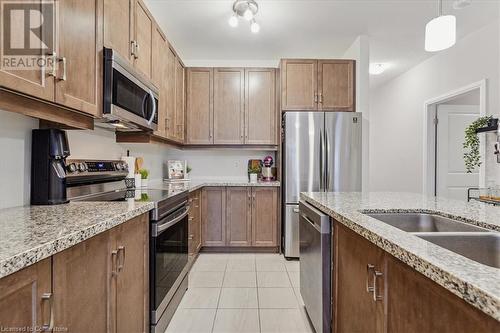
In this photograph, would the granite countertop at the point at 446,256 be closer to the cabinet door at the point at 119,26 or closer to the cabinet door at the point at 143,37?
the cabinet door at the point at 119,26

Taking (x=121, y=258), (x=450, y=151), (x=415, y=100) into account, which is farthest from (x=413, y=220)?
(x=415, y=100)

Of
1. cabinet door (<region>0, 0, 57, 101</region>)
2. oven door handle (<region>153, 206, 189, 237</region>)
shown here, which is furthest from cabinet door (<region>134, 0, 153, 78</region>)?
oven door handle (<region>153, 206, 189, 237</region>)

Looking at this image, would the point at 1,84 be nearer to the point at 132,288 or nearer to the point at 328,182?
the point at 132,288

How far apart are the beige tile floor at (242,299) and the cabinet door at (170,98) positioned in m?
1.51

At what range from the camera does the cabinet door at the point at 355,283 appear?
1.01m

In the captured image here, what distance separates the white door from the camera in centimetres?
407

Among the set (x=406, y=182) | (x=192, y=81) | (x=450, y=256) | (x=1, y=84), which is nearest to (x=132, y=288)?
(x=1, y=84)

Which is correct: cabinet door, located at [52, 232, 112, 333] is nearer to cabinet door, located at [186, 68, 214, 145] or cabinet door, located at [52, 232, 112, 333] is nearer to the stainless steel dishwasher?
the stainless steel dishwasher

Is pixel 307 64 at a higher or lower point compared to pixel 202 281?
higher

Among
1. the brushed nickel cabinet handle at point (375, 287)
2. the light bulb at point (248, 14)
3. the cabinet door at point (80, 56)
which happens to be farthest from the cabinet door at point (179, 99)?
the brushed nickel cabinet handle at point (375, 287)

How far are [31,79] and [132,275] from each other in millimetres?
977

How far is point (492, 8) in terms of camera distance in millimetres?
2740

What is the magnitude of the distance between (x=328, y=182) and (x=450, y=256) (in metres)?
2.56

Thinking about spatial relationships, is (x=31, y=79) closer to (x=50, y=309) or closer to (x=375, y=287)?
(x=50, y=309)
